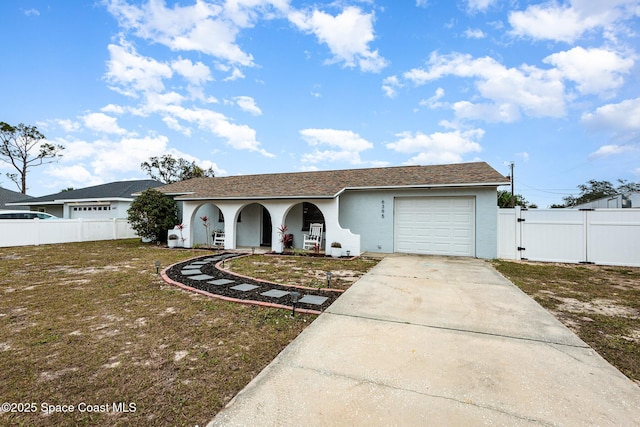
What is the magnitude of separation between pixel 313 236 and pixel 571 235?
31.3 ft

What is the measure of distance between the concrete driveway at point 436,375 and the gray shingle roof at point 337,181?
256 inches

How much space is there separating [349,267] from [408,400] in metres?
6.01

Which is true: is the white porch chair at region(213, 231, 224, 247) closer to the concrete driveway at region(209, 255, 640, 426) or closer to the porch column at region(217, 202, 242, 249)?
the porch column at region(217, 202, 242, 249)

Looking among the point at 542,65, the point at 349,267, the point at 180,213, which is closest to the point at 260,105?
the point at 180,213

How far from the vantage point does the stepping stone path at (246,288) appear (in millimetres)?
4891

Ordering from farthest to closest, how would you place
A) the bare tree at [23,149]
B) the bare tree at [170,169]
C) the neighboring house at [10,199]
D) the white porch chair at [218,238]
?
the bare tree at [170,169] < the bare tree at [23,149] < the neighboring house at [10,199] < the white porch chair at [218,238]

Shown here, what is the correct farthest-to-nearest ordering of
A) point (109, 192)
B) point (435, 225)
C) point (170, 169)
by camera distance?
point (170, 169)
point (109, 192)
point (435, 225)

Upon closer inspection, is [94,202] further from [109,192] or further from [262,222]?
[262,222]

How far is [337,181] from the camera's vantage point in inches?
482

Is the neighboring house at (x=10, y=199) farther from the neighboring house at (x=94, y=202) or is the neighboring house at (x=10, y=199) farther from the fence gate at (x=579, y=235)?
the fence gate at (x=579, y=235)

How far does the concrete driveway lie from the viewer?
206cm

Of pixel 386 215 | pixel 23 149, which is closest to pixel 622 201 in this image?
pixel 386 215

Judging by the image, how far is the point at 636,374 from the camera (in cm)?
272

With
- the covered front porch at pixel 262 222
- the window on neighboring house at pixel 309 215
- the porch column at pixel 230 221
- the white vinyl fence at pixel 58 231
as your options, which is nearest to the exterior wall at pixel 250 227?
the covered front porch at pixel 262 222
